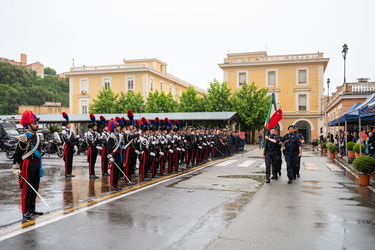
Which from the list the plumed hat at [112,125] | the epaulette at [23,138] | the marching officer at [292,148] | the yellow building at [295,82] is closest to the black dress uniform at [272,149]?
the marching officer at [292,148]

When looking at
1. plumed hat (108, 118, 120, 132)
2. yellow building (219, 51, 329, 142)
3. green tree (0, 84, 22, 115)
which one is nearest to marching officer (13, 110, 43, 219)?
plumed hat (108, 118, 120, 132)

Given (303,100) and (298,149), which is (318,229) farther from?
(303,100)

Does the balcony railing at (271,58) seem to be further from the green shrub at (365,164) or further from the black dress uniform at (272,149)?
the green shrub at (365,164)

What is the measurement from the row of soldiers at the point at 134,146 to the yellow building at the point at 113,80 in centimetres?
4179

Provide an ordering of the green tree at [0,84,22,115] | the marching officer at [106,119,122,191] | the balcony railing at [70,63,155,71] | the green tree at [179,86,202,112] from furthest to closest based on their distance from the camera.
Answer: the green tree at [0,84,22,115]
the balcony railing at [70,63,155,71]
the green tree at [179,86,202,112]
the marching officer at [106,119,122,191]

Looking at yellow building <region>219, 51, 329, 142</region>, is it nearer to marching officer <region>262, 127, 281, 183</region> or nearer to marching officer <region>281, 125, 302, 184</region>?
marching officer <region>281, 125, 302, 184</region>

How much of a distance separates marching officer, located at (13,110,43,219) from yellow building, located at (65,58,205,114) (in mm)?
51300

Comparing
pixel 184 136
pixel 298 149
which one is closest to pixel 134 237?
pixel 298 149

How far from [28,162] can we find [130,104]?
46.0 metres

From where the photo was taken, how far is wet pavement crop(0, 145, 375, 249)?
5625 mm

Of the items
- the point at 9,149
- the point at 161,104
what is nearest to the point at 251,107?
the point at 161,104

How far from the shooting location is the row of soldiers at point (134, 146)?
10.7m

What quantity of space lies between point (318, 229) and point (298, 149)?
649cm

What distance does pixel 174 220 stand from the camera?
22.6 ft
